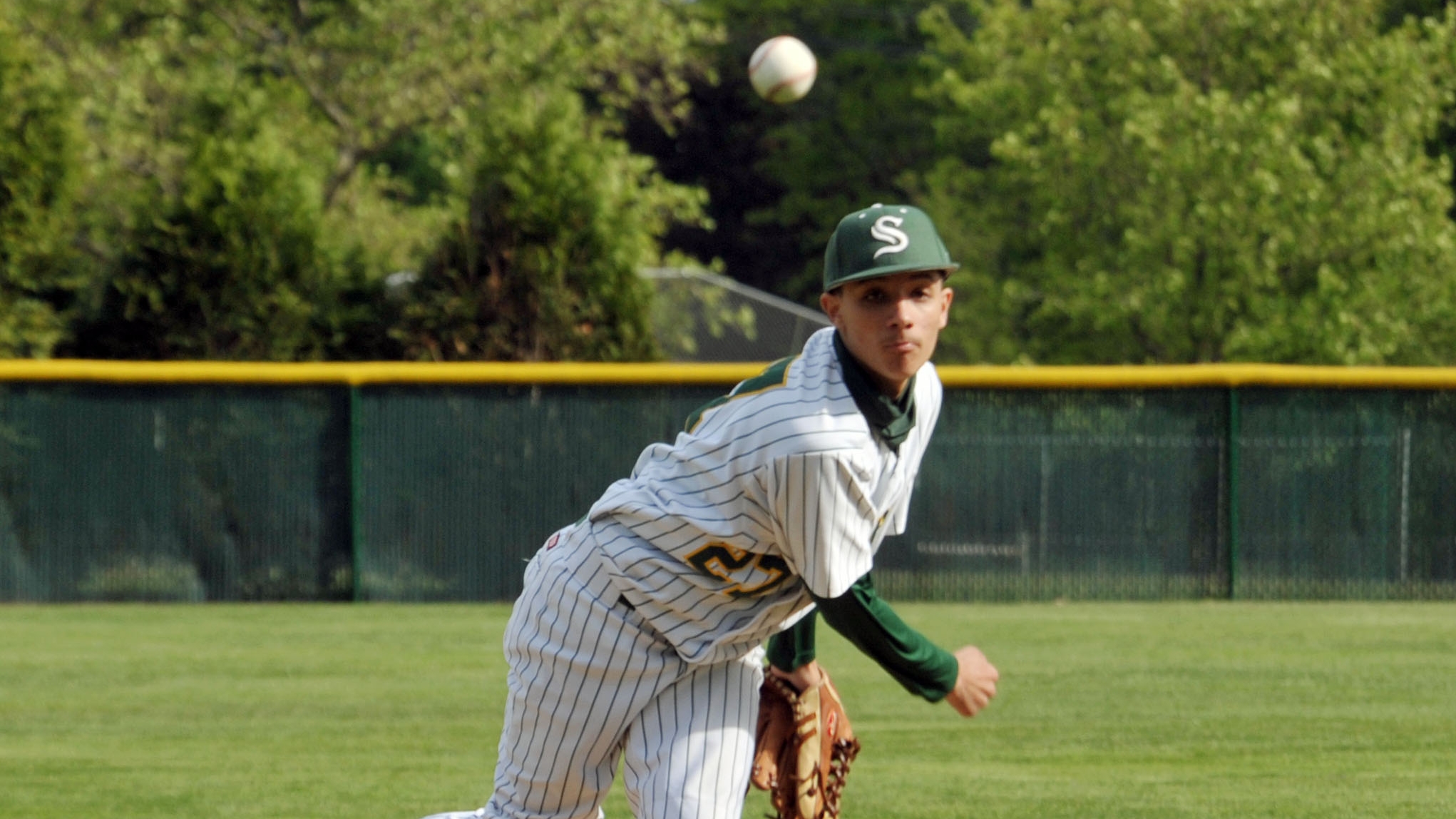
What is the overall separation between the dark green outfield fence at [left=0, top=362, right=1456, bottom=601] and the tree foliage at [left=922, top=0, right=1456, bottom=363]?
7.99 meters

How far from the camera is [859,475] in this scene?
3.16m

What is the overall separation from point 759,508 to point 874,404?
0.96ft

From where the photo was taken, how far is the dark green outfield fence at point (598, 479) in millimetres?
12695

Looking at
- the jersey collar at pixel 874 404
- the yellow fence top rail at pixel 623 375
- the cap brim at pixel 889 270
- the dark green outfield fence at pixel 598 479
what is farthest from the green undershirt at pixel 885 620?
the dark green outfield fence at pixel 598 479

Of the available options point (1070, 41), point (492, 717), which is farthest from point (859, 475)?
point (1070, 41)

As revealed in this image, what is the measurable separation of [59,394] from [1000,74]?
16.0 meters

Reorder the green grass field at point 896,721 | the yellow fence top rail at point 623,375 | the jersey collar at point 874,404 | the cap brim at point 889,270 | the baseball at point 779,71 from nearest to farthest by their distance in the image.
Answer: the cap brim at point 889,270 < the jersey collar at point 874,404 < the green grass field at point 896,721 < the baseball at point 779,71 < the yellow fence top rail at point 623,375

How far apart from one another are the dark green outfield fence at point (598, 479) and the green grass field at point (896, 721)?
125cm

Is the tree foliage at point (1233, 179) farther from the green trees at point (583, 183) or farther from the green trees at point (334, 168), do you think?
the green trees at point (334, 168)

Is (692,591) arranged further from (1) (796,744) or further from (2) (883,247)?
(2) (883,247)

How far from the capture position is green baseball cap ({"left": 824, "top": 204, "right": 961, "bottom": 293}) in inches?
122

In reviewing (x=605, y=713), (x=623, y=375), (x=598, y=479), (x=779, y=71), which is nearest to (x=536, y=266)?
(x=623, y=375)

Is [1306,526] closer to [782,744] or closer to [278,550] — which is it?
[278,550]

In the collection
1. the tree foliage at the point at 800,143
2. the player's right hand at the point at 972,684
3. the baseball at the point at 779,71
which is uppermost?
the tree foliage at the point at 800,143
